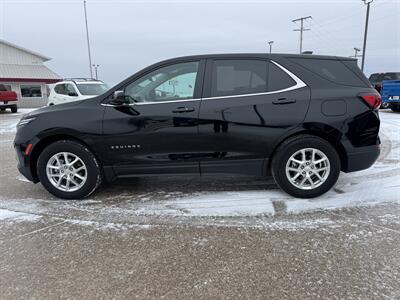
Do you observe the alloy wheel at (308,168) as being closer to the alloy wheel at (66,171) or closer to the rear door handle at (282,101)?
the rear door handle at (282,101)

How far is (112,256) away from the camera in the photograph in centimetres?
280

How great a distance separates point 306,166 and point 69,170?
2919mm

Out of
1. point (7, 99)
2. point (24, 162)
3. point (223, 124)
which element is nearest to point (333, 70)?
point (223, 124)

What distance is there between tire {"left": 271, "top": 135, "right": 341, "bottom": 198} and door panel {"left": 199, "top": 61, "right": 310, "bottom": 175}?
Answer: 0.64 ft

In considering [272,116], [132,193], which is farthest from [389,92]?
[132,193]

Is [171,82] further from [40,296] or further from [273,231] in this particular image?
[40,296]

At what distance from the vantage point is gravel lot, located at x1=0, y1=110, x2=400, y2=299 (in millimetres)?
2375

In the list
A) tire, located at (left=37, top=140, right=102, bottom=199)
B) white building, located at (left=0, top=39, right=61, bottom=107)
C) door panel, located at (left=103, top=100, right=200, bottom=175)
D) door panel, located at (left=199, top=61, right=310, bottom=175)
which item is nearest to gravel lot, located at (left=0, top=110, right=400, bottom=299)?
tire, located at (left=37, top=140, right=102, bottom=199)

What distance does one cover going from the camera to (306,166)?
3.88 metres

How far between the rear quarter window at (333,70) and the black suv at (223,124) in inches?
0.5

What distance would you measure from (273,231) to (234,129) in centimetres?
129

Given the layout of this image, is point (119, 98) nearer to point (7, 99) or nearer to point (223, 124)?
point (223, 124)

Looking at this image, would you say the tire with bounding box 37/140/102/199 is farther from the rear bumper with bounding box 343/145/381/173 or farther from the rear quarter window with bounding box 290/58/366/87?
the rear bumper with bounding box 343/145/381/173

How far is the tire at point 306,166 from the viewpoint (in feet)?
12.6
